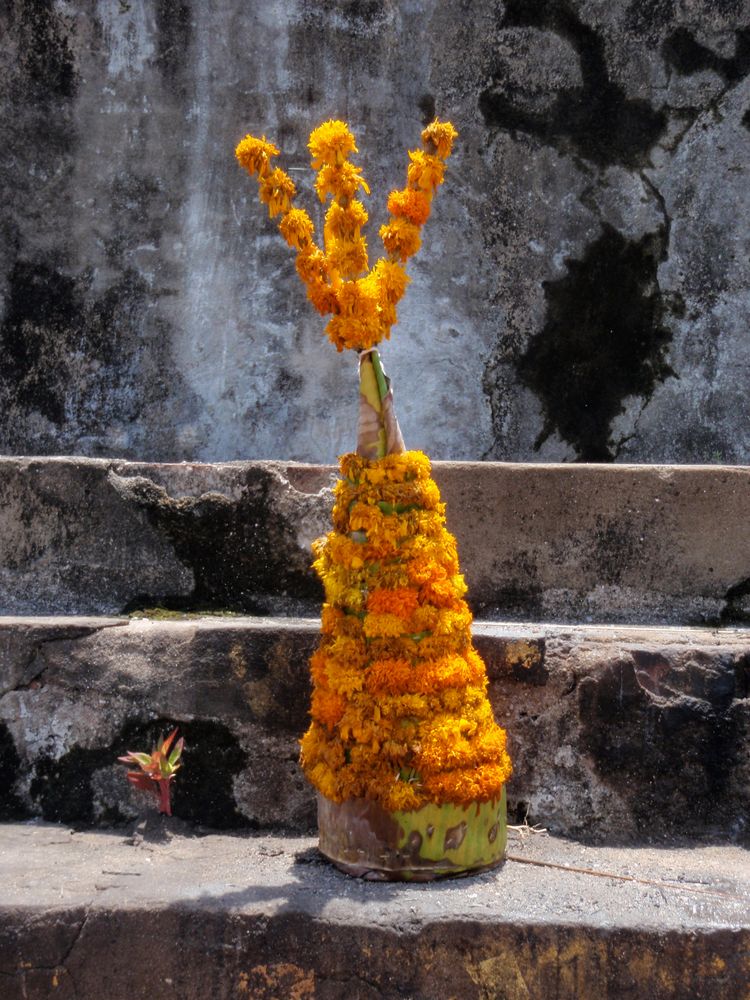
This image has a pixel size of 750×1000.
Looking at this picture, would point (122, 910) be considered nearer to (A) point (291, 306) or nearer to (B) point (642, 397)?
(A) point (291, 306)

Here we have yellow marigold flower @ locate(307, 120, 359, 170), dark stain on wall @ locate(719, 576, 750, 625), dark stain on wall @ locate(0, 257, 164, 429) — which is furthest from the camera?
dark stain on wall @ locate(0, 257, 164, 429)

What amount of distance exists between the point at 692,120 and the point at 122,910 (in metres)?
4.15

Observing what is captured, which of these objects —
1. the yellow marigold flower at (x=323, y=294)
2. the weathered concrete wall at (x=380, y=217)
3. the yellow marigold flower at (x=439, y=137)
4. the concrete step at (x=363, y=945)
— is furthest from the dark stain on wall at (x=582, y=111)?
the concrete step at (x=363, y=945)

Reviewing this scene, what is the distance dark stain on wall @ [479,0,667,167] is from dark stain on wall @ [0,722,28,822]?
133 inches

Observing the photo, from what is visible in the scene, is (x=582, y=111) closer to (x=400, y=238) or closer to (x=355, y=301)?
(x=400, y=238)

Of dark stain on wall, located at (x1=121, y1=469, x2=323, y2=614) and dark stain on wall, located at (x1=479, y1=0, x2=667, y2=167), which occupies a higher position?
dark stain on wall, located at (x1=479, y1=0, x2=667, y2=167)

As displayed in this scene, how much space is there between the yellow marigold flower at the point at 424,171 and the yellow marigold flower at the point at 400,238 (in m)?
0.10

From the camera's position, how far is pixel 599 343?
4898 mm

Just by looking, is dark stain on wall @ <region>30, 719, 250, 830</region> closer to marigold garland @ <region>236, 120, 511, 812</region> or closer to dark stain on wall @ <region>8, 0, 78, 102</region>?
marigold garland @ <region>236, 120, 511, 812</region>

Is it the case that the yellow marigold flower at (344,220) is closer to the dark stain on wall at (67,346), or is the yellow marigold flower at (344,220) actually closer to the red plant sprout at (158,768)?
the red plant sprout at (158,768)

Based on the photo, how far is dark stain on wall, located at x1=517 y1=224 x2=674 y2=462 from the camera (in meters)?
4.86

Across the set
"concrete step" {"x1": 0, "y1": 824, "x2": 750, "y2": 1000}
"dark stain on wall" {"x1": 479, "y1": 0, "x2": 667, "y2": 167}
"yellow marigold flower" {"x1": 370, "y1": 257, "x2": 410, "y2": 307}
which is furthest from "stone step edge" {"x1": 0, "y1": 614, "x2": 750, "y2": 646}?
"dark stain on wall" {"x1": 479, "y1": 0, "x2": 667, "y2": 167}

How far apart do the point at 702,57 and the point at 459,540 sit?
114 inches

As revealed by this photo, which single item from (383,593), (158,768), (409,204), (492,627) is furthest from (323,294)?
(158,768)
